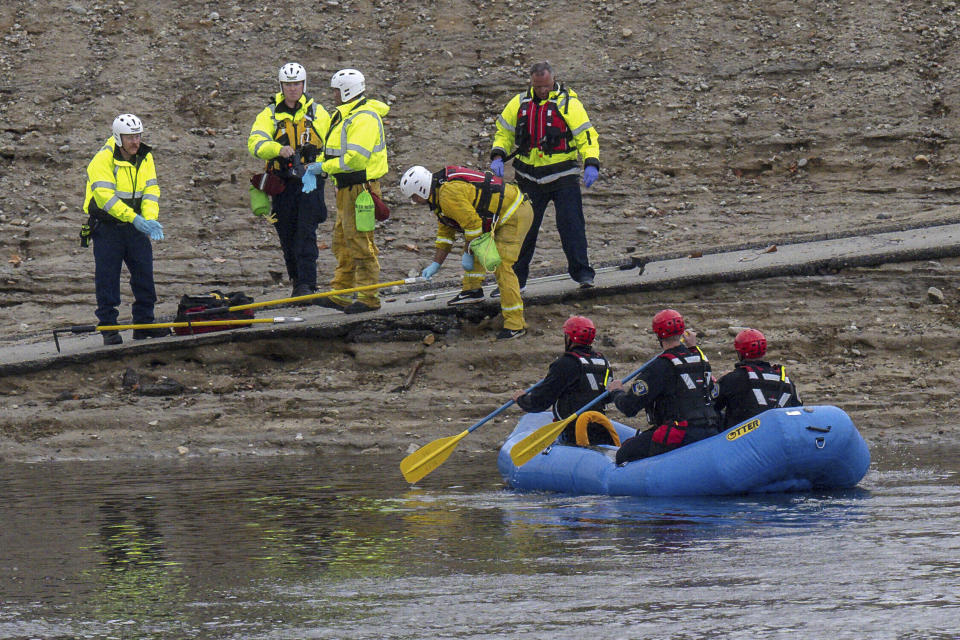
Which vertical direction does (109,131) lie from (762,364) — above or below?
above

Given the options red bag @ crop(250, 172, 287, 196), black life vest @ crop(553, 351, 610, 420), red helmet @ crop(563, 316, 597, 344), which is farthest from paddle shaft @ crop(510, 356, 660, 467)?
red bag @ crop(250, 172, 287, 196)

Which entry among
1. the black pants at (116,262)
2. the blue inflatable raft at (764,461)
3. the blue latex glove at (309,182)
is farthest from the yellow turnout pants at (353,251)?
the blue inflatable raft at (764,461)

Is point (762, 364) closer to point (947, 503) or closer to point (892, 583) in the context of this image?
point (947, 503)

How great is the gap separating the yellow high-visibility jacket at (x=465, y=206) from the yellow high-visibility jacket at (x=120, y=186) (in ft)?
8.50

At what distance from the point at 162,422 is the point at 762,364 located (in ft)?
18.4

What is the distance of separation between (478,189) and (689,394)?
3846 millimetres

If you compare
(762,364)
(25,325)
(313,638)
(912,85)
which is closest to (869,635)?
(313,638)

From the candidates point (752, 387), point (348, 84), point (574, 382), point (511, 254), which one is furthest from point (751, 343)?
point (348, 84)

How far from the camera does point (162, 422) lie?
1267 centimetres

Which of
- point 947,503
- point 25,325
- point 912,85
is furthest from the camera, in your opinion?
point 912,85

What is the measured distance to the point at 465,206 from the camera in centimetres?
1251

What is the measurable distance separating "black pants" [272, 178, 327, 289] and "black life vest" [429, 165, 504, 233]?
169 centimetres

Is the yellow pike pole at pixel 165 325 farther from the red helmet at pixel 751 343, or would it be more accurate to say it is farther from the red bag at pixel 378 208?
the red helmet at pixel 751 343

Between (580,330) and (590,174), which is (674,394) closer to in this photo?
(580,330)
